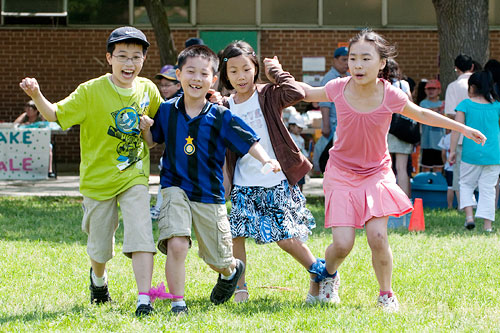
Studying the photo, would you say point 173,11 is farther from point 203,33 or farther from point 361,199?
point 361,199

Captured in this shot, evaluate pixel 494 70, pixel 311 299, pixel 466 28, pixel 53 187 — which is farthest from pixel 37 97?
pixel 53 187

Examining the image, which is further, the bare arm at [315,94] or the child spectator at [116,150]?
the bare arm at [315,94]

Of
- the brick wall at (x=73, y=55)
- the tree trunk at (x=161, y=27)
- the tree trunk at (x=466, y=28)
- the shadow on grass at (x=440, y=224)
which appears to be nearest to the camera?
the shadow on grass at (x=440, y=224)

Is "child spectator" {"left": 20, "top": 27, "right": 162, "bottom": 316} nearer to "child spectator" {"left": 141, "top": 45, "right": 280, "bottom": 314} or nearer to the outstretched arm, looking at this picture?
"child spectator" {"left": 141, "top": 45, "right": 280, "bottom": 314}

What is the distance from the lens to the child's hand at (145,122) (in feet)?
16.0

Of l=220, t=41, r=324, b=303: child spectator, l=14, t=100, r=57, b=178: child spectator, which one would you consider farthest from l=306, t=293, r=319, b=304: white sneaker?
l=14, t=100, r=57, b=178: child spectator

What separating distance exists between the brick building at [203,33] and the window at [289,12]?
0.8 inches

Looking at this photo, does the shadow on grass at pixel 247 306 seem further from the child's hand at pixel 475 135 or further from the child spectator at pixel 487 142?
the child spectator at pixel 487 142

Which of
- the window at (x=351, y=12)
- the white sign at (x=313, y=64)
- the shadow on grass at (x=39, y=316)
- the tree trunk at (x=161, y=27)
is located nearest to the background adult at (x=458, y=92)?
the tree trunk at (x=161, y=27)

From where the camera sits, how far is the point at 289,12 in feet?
58.7

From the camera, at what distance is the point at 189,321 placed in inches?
183

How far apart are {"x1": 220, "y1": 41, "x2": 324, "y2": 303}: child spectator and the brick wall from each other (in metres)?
12.7

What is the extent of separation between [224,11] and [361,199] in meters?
13.2

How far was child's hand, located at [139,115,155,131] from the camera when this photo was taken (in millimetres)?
4863
